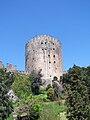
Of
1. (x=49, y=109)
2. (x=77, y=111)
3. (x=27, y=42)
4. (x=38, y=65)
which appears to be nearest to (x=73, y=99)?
(x=77, y=111)

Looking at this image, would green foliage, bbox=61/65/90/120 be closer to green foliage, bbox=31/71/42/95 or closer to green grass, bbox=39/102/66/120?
green grass, bbox=39/102/66/120

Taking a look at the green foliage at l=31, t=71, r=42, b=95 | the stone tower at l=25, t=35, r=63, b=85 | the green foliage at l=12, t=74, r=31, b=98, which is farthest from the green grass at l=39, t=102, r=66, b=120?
the stone tower at l=25, t=35, r=63, b=85

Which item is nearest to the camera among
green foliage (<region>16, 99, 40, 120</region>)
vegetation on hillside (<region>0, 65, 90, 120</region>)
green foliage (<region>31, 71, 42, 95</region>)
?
vegetation on hillside (<region>0, 65, 90, 120</region>)

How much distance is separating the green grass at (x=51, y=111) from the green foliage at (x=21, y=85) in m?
5.60

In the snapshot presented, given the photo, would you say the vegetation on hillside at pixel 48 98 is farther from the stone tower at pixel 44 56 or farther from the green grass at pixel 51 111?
the stone tower at pixel 44 56

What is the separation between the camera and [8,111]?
30031 mm

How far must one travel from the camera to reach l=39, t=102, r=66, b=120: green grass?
1411 inches

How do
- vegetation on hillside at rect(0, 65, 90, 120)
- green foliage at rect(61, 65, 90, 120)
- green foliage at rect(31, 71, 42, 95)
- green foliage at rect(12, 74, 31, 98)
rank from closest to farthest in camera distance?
green foliage at rect(61, 65, 90, 120)
vegetation on hillside at rect(0, 65, 90, 120)
green foliage at rect(12, 74, 31, 98)
green foliage at rect(31, 71, 42, 95)

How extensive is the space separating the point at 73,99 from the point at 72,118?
5.26 feet

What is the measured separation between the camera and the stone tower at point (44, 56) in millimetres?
55094

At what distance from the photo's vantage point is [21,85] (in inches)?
1871

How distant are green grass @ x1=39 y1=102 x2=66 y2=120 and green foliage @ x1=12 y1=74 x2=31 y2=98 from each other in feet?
18.4

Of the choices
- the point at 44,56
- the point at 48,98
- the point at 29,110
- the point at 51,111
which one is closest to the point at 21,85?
the point at 48,98

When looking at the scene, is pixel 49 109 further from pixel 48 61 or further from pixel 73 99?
pixel 48 61
